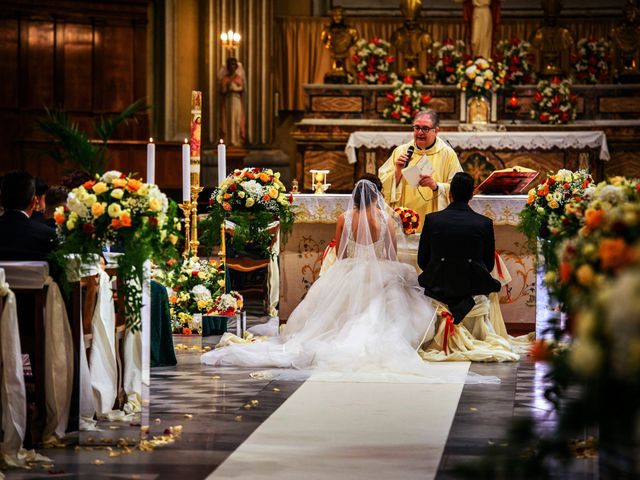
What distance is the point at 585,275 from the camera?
146 inches

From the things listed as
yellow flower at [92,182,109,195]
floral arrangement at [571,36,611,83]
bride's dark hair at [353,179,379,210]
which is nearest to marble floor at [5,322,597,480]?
yellow flower at [92,182,109,195]

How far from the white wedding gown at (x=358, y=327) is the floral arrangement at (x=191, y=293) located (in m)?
0.99

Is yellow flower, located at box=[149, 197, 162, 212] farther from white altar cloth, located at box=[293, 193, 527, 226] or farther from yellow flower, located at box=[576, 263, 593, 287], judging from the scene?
white altar cloth, located at box=[293, 193, 527, 226]

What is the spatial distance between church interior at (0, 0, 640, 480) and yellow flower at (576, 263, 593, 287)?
0.01 m

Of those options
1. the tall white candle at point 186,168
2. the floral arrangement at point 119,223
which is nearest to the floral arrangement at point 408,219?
the tall white candle at point 186,168

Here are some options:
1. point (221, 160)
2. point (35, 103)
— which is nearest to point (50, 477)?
point (221, 160)

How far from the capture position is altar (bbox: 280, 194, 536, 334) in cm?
1147

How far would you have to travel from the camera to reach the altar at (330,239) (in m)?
11.5

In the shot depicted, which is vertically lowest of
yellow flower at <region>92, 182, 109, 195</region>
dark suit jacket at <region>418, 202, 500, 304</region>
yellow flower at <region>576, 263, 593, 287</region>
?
dark suit jacket at <region>418, 202, 500, 304</region>

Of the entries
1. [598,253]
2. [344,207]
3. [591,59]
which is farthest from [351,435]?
[591,59]

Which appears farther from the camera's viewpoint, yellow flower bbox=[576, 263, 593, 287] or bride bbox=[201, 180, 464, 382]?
bride bbox=[201, 180, 464, 382]

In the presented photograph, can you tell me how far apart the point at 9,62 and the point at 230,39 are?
11.2ft

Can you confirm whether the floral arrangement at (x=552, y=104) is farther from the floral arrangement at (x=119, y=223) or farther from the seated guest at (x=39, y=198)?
the floral arrangement at (x=119, y=223)

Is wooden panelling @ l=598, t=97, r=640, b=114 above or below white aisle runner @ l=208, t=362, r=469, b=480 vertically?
above
